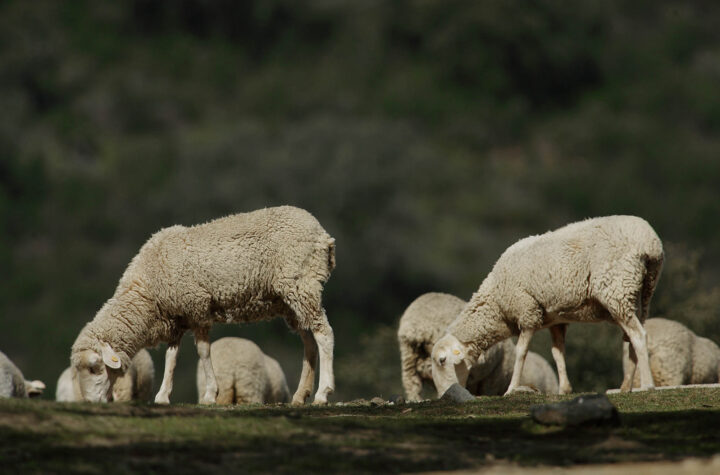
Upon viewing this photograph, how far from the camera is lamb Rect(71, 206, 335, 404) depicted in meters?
13.9

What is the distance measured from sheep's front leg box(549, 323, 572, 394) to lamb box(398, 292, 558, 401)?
1.86m

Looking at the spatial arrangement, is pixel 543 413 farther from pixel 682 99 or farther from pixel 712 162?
pixel 682 99

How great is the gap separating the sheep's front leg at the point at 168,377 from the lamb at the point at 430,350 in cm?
498

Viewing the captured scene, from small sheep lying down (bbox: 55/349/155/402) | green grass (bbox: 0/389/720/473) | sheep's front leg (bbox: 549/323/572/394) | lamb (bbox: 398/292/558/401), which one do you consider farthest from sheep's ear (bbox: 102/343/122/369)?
lamb (bbox: 398/292/558/401)

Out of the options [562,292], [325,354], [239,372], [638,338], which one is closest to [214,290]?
[325,354]

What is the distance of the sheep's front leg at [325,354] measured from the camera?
1350 centimetres

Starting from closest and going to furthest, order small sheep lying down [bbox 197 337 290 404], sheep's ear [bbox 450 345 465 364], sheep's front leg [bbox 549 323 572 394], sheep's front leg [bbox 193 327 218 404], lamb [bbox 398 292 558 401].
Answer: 1. sheep's front leg [bbox 193 327 218 404]
2. sheep's front leg [bbox 549 323 572 394]
3. sheep's ear [bbox 450 345 465 364]
4. small sheep lying down [bbox 197 337 290 404]
5. lamb [bbox 398 292 558 401]

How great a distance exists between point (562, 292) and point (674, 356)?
15.6 feet

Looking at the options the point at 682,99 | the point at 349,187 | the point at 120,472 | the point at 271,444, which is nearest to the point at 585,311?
the point at 271,444

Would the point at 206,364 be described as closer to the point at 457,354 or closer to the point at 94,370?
the point at 94,370

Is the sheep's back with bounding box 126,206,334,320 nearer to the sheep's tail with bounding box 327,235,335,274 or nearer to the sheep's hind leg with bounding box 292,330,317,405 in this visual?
the sheep's tail with bounding box 327,235,335,274

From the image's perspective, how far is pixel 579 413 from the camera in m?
10.1

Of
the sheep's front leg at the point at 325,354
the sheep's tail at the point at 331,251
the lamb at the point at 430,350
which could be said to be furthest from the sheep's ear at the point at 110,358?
the lamb at the point at 430,350

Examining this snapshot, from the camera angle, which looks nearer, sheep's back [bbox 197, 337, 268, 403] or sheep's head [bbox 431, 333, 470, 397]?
sheep's head [bbox 431, 333, 470, 397]
